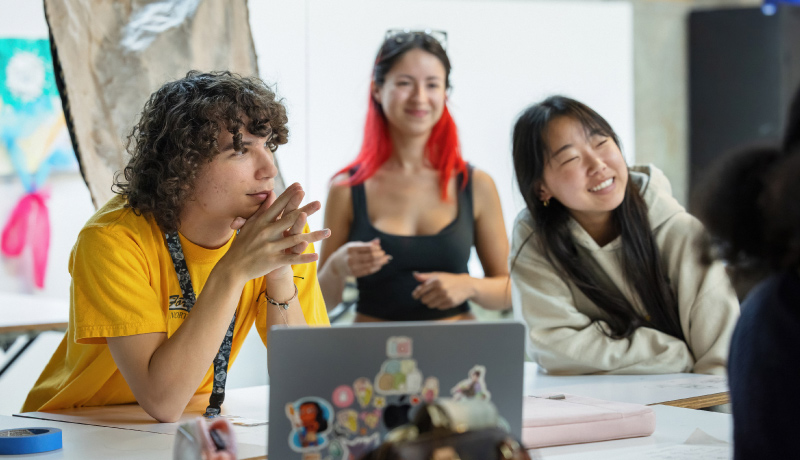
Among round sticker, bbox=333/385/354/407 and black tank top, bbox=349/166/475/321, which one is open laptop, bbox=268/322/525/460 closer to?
round sticker, bbox=333/385/354/407

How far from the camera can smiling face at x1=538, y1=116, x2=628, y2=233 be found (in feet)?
5.93

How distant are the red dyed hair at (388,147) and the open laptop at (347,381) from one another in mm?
1603

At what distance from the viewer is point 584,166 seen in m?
1.82

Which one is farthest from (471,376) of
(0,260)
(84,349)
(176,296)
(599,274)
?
(0,260)

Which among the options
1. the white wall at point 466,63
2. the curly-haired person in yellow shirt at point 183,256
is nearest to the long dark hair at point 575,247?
the curly-haired person in yellow shirt at point 183,256

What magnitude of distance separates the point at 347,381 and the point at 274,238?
57 centimetres

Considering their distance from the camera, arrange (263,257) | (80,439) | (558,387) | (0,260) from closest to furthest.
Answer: (80,439) → (263,257) → (558,387) → (0,260)

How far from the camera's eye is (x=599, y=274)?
6.08ft

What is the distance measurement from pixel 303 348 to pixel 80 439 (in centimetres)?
52

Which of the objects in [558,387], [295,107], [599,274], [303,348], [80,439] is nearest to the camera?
[303,348]

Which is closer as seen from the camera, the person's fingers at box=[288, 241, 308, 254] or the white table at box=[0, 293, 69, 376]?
the person's fingers at box=[288, 241, 308, 254]

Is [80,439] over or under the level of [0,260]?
under

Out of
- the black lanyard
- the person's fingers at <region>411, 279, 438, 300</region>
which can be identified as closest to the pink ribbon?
the person's fingers at <region>411, 279, 438, 300</region>

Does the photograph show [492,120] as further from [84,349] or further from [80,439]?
[80,439]
